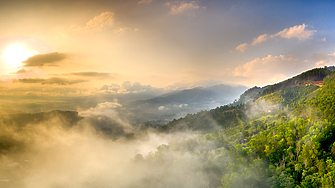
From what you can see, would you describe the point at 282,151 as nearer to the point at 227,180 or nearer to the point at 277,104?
the point at 227,180

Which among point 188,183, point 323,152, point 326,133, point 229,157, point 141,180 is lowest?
point 141,180

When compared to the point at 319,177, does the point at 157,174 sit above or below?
below

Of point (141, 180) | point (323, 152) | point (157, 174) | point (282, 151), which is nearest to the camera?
point (323, 152)

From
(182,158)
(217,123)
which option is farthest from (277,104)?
(182,158)

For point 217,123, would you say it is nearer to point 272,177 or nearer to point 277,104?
point 277,104

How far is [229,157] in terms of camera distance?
4622cm

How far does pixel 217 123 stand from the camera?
16188cm

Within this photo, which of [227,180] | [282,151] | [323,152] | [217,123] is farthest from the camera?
[217,123]

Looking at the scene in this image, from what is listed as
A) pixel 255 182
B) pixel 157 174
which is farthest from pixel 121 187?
pixel 255 182

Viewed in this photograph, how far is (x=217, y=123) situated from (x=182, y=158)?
11479 cm

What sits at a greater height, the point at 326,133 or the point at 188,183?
the point at 326,133

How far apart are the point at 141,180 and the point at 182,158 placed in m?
33.5

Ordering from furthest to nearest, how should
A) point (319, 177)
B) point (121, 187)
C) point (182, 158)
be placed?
point (121, 187)
point (182, 158)
point (319, 177)

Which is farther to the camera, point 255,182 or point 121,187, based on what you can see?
point 121,187
